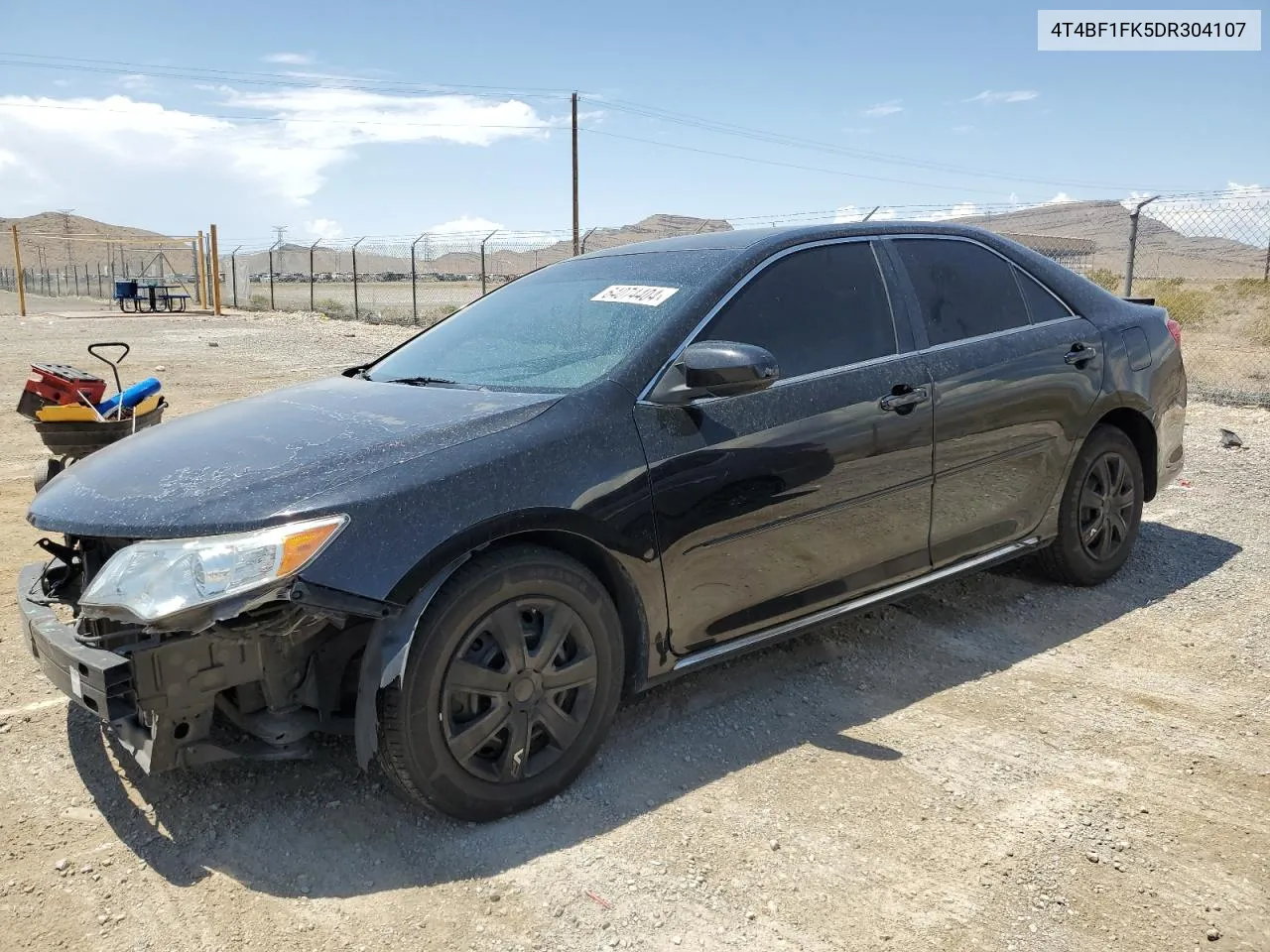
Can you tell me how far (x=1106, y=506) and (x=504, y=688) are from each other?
322cm

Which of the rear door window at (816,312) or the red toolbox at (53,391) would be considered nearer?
the rear door window at (816,312)

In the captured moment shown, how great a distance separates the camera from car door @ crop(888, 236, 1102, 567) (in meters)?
3.87

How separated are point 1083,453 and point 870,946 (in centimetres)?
287

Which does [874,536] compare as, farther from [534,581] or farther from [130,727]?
[130,727]

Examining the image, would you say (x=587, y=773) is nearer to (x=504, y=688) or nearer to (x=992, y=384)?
(x=504, y=688)

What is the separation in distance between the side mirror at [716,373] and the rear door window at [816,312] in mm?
241

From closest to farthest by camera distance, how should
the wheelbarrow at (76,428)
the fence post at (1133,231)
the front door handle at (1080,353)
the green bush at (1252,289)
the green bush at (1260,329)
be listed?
the front door handle at (1080,353), the wheelbarrow at (76,428), the fence post at (1133,231), the green bush at (1260,329), the green bush at (1252,289)

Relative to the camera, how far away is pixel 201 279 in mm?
32406

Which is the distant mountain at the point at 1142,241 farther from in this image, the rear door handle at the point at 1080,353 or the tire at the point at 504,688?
the tire at the point at 504,688

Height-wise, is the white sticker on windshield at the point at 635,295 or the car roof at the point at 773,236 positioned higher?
the car roof at the point at 773,236

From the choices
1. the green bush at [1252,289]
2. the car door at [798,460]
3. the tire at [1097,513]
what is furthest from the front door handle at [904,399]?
the green bush at [1252,289]

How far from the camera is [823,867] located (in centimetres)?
263

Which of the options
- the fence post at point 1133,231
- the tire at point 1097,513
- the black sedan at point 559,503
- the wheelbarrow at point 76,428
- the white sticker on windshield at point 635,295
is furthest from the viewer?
the fence post at point 1133,231

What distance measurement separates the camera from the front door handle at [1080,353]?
4316mm
